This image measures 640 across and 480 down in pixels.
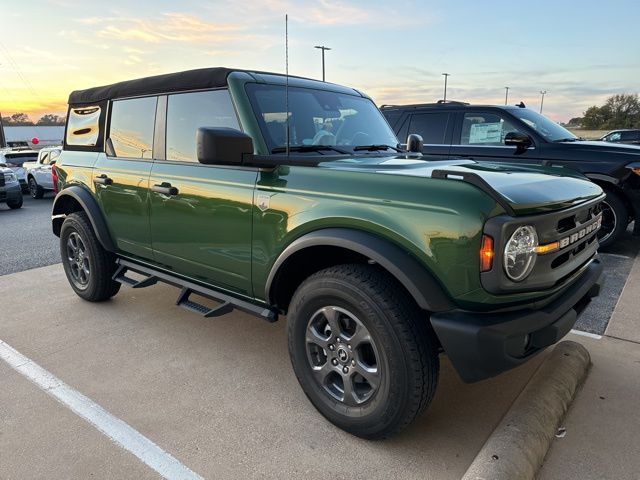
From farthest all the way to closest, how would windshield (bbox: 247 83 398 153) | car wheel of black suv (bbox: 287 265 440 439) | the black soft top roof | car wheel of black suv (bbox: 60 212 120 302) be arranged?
car wheel of black suv (bbox: 60 212 120 302) → the black soft top roof → windshield (bbox: 247 83 398 153) → car wheel of black suv (bbox: 287 265 440 439)

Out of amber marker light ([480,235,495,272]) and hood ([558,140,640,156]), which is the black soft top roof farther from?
hood ([558,140,640,156])

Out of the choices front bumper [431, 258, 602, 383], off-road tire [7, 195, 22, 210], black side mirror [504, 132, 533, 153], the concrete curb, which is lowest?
off-road tire [7, 195, 22, 210]

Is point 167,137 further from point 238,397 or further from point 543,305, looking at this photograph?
point 543,305

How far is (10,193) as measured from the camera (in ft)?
40.0

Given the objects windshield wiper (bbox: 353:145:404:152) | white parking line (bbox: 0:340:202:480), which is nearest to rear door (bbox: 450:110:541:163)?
windshield wiper (bbox: 353:145:404:152)

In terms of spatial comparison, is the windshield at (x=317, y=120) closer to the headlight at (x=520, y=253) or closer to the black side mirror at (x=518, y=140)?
the headlight at (x=520, y=253)

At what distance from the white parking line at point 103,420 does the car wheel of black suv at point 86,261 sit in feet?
3.33

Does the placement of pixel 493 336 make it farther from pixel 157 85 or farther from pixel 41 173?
pixel 41 173

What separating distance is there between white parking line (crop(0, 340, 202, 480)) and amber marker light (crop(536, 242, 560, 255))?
1911 mm

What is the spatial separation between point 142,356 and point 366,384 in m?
1.83

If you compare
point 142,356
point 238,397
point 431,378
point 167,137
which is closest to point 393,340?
point 431,378

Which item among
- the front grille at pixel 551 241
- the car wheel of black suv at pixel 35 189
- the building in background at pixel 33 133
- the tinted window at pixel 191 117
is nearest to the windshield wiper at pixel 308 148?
the tinted window at pixel 191 117

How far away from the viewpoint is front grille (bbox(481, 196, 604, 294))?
207 cm

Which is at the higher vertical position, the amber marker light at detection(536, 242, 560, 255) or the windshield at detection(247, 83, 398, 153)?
the windshield at detection(247, 83, 398, 153)
